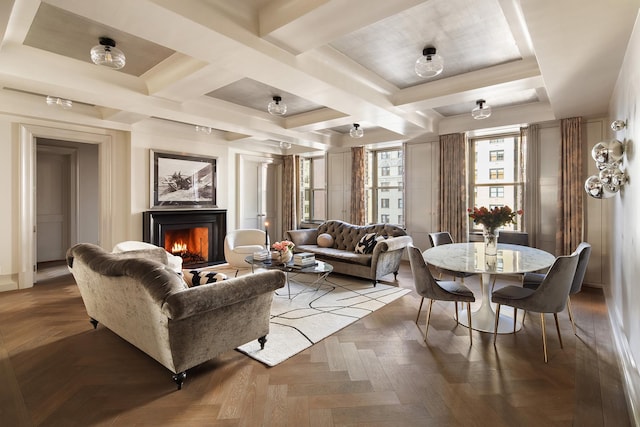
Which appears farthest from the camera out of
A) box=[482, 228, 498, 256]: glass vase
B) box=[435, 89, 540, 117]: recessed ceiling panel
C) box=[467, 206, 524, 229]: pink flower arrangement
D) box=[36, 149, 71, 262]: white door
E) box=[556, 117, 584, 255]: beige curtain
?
box=[36, 149, 71, 262]: white door

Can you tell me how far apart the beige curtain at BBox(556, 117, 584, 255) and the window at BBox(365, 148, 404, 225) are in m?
2.84

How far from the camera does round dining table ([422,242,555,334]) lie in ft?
9.27

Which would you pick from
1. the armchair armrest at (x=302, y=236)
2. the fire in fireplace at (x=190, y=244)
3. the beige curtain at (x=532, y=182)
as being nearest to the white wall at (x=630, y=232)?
the beige curtain at (x=532, y=182)

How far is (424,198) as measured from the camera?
642 centimetres

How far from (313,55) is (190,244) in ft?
16.3

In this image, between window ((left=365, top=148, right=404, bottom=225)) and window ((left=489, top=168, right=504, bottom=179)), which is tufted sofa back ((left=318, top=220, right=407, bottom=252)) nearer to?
window ((left=365, top=148, right=404, bottom=225))

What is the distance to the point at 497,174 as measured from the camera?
5.88m

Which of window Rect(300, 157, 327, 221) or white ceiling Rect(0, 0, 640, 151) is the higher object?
white ceiling Rect(0, 0, 640, 151)

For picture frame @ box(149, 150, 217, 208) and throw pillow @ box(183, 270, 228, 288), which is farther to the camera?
picture frame @ box(149, 150, 217, 208)

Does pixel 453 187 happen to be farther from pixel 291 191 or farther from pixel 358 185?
pixel 291 191

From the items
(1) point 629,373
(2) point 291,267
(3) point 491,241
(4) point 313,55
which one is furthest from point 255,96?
(1) point 629,373

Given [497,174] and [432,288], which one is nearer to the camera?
[432,288]

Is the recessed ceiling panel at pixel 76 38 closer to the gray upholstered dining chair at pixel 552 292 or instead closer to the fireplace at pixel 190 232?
the fireplace at pixel 190 232

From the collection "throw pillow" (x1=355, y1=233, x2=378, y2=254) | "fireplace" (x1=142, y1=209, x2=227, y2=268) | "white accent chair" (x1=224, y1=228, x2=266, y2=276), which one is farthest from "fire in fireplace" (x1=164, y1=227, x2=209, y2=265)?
"throw pillow" (x1=355, y1=233, x2=378, y2=254)
